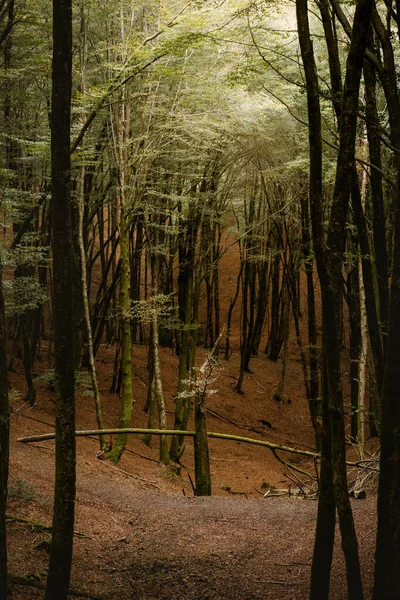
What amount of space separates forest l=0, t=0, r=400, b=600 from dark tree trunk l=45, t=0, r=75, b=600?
0.01 metres

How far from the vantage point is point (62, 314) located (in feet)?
11.8

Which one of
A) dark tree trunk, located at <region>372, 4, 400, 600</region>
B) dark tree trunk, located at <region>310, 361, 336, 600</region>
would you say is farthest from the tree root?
dark tree trunk, located at <region>372, 4, 400, 600</region>

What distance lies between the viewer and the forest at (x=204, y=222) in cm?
361

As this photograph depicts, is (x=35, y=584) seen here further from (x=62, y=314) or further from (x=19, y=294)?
(x=19, y=294)

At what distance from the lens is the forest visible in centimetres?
361

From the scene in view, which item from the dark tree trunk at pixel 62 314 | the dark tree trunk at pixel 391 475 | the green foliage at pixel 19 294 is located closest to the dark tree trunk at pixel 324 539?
the dark tree trunk at pixel 391 475

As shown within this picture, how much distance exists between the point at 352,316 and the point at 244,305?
25.2ft

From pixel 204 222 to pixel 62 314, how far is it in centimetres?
1003

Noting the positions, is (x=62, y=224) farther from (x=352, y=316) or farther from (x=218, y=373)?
(x=218, y=373)

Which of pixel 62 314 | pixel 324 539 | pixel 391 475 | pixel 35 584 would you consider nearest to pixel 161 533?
pixel 35 584

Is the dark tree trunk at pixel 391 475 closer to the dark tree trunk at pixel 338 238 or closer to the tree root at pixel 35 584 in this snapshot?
the dark tree trunk at pixel 338 238

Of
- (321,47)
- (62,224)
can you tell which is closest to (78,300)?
(321,47)

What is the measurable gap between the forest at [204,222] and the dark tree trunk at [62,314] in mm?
12

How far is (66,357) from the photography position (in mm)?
3590
